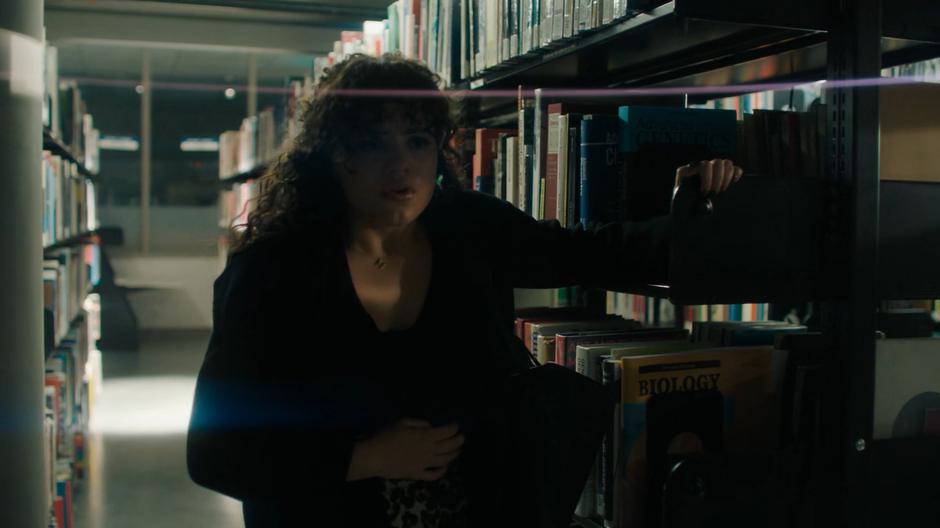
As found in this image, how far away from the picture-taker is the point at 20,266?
187cm

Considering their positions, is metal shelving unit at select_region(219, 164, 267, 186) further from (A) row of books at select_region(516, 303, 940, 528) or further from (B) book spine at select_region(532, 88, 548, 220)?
(A) row of books at select_region(516, 303, 940, 528)

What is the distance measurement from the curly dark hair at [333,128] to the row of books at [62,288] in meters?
1.54

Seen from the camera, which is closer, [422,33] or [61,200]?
→ [422,33]

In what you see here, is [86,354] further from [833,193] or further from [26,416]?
[833,193]

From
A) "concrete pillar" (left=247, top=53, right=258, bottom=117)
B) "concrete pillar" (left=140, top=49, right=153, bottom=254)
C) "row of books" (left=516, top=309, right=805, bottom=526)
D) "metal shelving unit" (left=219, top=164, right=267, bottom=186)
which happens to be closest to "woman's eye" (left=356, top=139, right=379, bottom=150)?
"row of books" (left=516, top=309, right=805, bottom=526)

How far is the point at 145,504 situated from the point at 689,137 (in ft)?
9.05

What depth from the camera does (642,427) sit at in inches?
48.1

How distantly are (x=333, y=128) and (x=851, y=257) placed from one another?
0.72 meters

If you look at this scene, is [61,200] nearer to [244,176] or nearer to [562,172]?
[562,172]

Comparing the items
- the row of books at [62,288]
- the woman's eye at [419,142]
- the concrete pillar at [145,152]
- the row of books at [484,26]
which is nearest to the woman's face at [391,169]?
the woman's eye at [419,142]

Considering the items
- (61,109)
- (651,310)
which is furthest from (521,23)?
(61,109)

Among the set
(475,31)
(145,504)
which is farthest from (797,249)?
(145,504)

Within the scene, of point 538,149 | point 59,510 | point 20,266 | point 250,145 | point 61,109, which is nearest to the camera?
point 538,149

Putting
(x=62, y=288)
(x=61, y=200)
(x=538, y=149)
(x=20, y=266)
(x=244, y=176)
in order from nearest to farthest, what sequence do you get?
(x=538, y=149) < (x=20, y=266) < (x=62, y=288) < (x=61, y=200) < (x=244, y=176)
